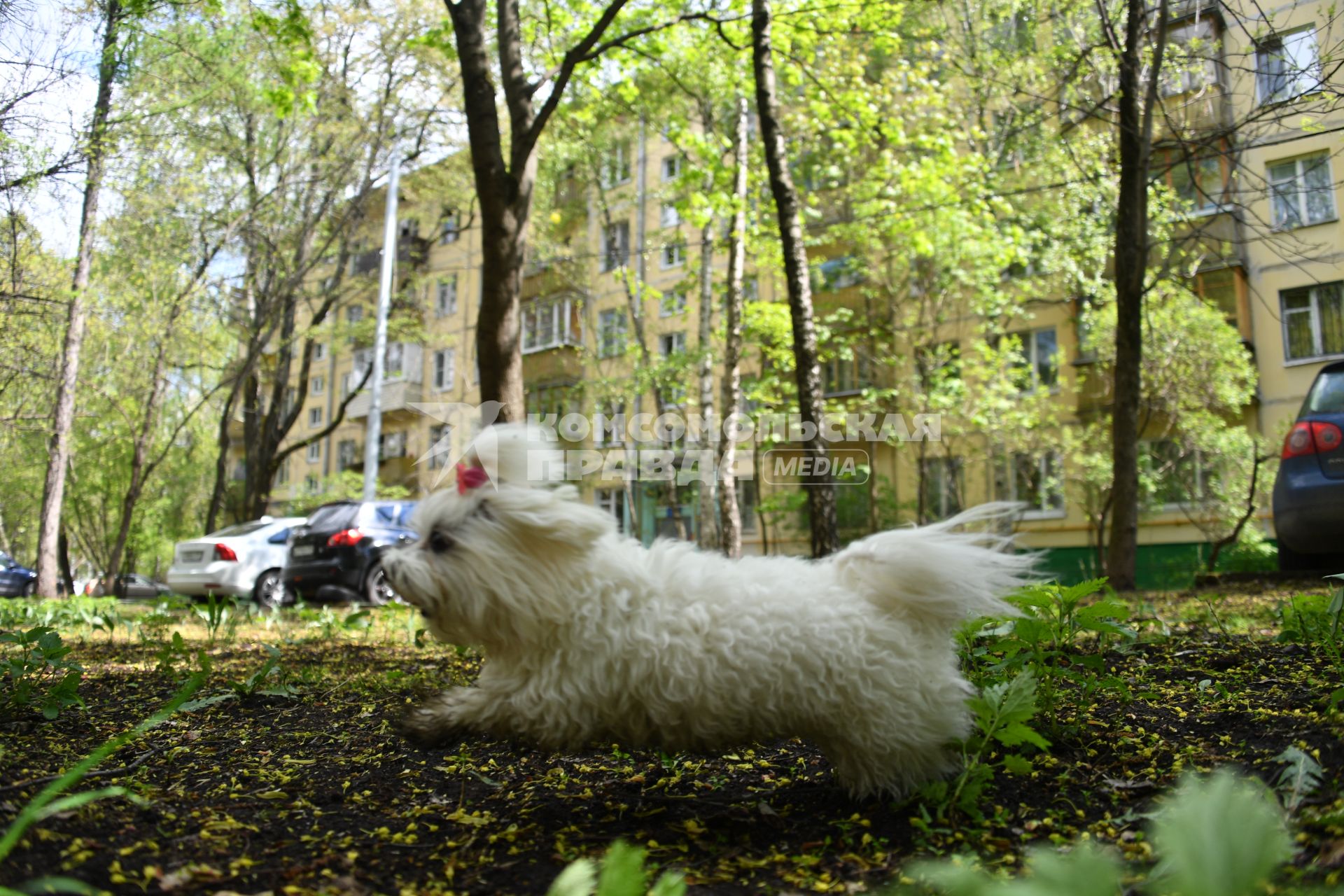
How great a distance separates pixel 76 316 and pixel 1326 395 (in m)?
14.5

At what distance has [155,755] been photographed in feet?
11.2

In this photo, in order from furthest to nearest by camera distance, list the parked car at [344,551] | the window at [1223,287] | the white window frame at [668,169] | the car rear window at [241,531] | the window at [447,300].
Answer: the window at [447,300], the white window frame at [668,169], the window at [1223,287], the car rear window at [241,531], the parked car at [344,551]

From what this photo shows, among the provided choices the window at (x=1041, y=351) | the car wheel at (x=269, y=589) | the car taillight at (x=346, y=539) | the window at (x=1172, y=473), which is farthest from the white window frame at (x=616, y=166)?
the window at (x=1172, y=473)

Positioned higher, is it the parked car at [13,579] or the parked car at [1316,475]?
the parked car at [1316,475]

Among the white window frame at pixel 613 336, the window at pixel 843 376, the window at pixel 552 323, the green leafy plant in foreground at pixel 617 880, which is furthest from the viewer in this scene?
the window at pixel 552 323

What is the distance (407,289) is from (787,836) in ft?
92.2

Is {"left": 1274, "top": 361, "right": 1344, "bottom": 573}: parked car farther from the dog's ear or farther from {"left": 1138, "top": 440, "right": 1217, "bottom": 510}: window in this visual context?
{"left": 1138, "top": 440, "right": 1217, "bottom": 510}: window

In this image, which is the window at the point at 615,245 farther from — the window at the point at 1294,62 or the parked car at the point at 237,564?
the window at the point at 1294,62

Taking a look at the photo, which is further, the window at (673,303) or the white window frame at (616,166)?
the white window frame at (616,166)

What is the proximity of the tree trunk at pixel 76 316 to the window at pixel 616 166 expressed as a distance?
1680cm

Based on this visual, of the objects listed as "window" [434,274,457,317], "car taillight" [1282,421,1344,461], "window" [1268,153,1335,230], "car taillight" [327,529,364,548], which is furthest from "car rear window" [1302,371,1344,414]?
"window" [434,274,457,317]

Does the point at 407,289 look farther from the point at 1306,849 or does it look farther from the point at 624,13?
the point at 1306,849

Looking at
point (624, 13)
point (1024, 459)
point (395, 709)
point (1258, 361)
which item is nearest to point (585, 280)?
point (1024, 459)

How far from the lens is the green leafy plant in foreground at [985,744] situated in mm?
2787
